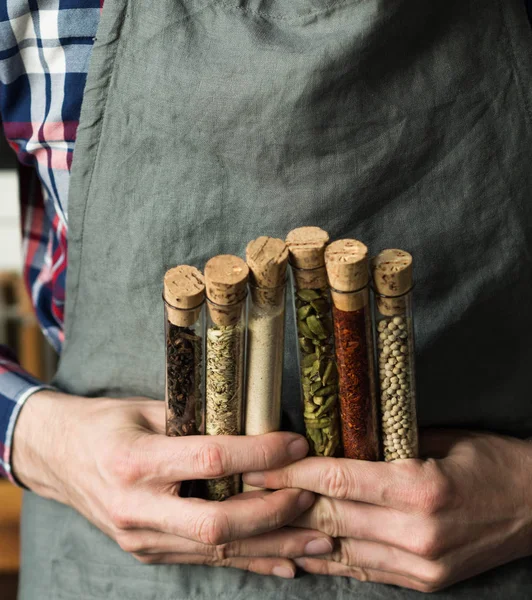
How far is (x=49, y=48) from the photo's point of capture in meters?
0.70

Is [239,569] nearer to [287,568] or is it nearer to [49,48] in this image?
[287,568]

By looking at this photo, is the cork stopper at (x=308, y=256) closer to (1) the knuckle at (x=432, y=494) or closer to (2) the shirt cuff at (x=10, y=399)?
(1) the knuckle at (x=432, y=494)

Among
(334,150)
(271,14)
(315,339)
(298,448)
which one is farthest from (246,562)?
(271,14)

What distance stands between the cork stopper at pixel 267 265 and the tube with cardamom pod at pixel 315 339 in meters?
0.01

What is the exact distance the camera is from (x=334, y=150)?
2.13 ft

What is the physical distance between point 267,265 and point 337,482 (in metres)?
0.21

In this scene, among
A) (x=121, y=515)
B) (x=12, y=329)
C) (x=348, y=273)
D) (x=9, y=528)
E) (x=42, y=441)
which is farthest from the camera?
(x=12, y=329)

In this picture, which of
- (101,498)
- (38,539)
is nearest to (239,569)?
(101,498)

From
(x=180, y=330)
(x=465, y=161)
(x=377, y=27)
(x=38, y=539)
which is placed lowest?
(x=38, y=539)

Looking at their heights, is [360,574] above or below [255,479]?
below

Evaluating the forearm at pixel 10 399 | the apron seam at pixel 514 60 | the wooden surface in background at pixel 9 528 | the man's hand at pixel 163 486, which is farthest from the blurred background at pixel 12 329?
the apron seam at pixel 514 60

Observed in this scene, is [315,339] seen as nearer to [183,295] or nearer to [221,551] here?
[183,295]

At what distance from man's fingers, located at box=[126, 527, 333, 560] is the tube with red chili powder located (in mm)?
90

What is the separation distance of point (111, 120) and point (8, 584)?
959mm
